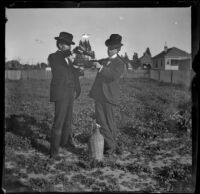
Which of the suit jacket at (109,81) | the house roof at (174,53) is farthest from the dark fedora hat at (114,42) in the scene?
the house roof at (174,53)

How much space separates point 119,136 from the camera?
192 inches

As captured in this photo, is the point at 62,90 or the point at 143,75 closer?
the point at 62,90

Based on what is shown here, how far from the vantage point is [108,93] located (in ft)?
15.9

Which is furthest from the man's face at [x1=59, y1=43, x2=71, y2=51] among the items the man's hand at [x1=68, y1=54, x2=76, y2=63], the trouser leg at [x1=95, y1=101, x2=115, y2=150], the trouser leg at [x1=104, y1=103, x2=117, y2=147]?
the trouser leg at [x1=104, y1=103, x2=117, y2=147]

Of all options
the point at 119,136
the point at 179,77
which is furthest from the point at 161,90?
the point at 119,136

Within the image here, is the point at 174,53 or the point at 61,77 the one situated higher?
the point at 174,53

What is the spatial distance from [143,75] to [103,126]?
130 cm

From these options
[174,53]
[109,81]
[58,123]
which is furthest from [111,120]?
[174,53]

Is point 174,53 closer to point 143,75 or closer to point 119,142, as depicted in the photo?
point 143,75

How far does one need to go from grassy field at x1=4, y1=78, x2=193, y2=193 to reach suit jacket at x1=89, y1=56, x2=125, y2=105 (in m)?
0.13

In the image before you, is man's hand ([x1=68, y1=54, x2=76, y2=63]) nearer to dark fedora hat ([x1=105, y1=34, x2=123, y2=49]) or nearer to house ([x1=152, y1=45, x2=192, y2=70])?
dark fedora hat ([x1=105, y1=34, x2=123, y2=49])

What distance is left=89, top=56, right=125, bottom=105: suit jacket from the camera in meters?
4.83

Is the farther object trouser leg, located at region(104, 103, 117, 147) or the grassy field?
trouser leg, located at region(104, 103, 117, 147)

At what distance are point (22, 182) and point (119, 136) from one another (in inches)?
80.4
